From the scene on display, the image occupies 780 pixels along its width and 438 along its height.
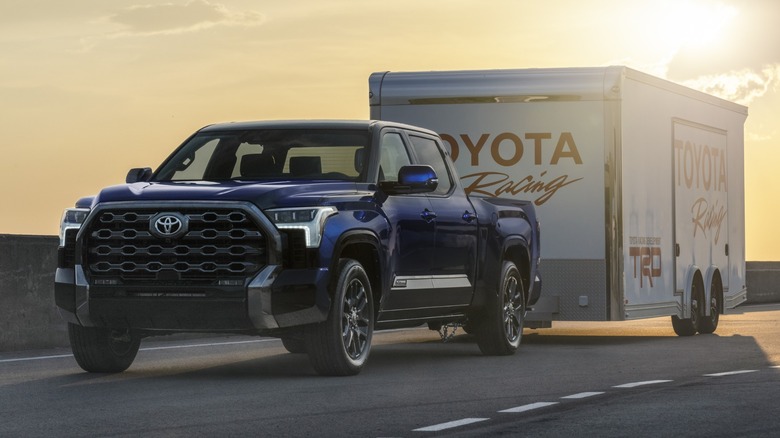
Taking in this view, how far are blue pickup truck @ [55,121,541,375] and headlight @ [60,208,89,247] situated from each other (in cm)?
1

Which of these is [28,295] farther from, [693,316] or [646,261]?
[693,316]

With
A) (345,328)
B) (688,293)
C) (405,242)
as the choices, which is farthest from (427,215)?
(688,293)

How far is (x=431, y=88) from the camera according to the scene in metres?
18.8

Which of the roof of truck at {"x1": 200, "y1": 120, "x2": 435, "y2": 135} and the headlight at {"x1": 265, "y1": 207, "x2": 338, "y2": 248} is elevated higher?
the roof of truck at {"x1": 200, "y1": 120, "x2": 435, "y2": 135}

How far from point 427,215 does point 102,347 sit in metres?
3.02

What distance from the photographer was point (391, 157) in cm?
1445

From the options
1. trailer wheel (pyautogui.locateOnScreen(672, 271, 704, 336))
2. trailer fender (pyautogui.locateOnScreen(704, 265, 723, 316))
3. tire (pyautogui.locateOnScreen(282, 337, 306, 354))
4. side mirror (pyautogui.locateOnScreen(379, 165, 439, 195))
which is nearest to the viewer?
side mirror (pyautogui.locateOnScreen(379, 165, 439, 195))

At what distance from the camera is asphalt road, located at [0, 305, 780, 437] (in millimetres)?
9648

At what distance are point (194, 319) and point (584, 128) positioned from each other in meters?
7.40

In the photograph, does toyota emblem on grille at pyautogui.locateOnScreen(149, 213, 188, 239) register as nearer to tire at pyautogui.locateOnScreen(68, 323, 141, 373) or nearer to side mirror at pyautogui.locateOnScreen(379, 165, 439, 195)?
tire at pyautogui.locateOnScreen(68, 323, 141, 373)

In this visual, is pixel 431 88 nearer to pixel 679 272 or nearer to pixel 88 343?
pixel 679 272

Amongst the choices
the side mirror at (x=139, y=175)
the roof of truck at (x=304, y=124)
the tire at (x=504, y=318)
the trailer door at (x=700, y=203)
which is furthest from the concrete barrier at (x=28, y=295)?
the trailer door at (x=700, y=203)

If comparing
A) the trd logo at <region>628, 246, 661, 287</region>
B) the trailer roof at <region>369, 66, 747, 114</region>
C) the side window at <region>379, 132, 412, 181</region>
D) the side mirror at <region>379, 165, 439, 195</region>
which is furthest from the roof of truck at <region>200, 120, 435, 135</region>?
the trd logo at <region>628, 246, 661, 287</region>

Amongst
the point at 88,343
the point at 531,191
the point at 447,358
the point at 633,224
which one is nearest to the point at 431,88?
the point at 531,191
